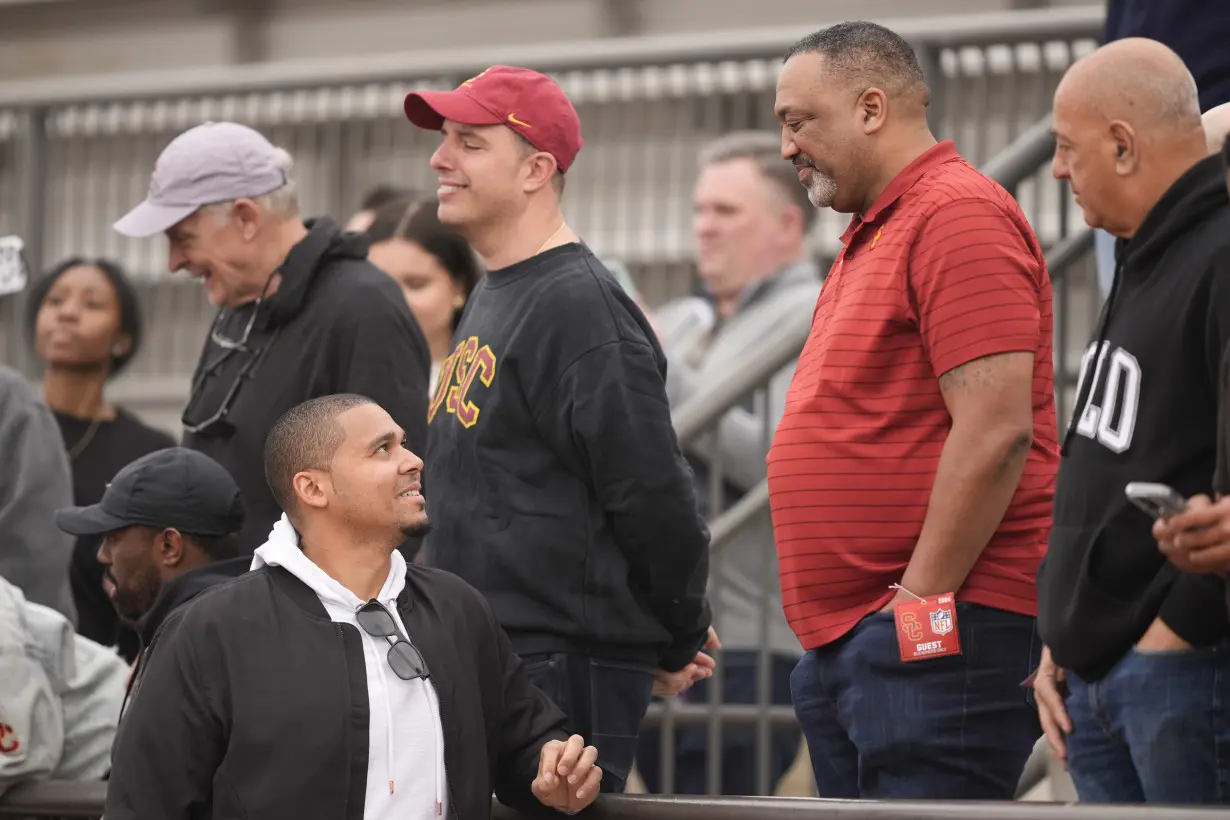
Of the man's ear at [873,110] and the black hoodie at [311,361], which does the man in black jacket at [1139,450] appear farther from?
the black hoodie at [311,361]

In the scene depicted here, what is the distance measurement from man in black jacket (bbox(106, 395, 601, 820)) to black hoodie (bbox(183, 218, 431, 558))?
0.77 meters

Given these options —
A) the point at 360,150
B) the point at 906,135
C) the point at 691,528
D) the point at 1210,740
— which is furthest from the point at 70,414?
the point at 1210,740

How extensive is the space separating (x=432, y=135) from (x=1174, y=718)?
218 inches

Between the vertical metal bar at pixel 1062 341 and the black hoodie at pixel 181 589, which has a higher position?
the vertical metal bar at pixel 1062 341

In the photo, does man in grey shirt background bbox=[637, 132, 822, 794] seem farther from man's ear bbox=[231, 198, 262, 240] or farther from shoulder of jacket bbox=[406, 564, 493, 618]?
shoulder of jacket bbox=[406, 564, 493, 618]

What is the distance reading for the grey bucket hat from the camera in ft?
16.2

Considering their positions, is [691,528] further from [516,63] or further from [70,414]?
[516,63]

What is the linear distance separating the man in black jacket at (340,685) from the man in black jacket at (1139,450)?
880mm

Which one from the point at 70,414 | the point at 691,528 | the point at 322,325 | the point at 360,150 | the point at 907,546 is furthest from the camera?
the point at 360,150

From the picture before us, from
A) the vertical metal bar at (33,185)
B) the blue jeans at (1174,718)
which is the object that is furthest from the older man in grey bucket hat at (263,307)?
the vertical metal bar at (33,185)

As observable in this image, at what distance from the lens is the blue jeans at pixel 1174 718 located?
123 inches

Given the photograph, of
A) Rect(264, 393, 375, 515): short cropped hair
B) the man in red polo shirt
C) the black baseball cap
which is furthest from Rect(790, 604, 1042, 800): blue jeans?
the black baseball cap

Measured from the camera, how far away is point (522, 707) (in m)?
3.74

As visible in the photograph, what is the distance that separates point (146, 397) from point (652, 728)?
3.13 meters
